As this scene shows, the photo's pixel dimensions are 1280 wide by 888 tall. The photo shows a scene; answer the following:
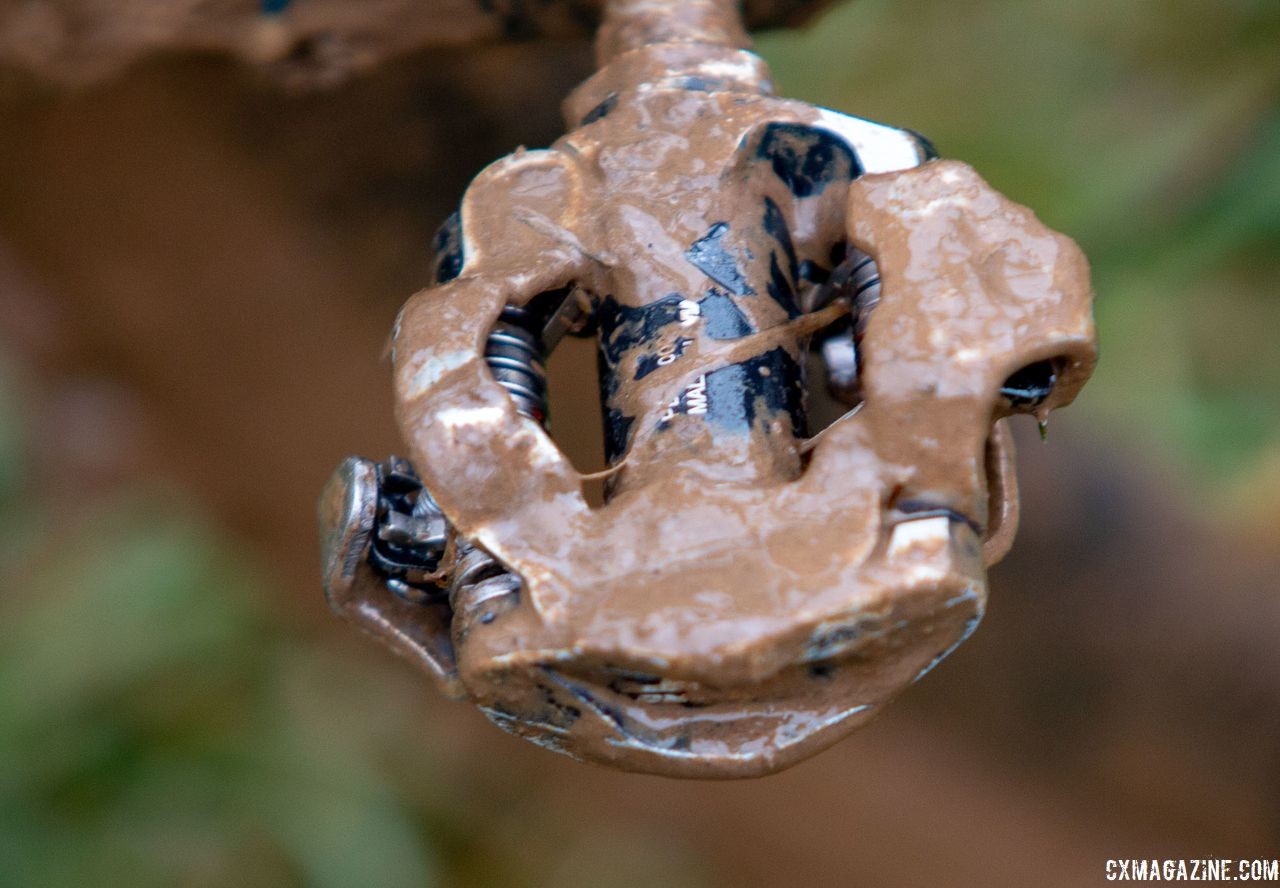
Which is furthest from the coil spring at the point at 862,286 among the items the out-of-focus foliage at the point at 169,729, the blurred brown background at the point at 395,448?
the out-of-focus foliage at the point at 169,729

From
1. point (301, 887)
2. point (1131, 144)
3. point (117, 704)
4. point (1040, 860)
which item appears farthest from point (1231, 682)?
point (117, 704)

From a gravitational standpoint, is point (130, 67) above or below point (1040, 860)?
above

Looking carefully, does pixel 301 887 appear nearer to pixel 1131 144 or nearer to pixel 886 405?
pixel 886 405

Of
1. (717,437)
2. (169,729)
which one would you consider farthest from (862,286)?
(169,729)

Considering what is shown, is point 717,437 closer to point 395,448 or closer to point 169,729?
point 395,448

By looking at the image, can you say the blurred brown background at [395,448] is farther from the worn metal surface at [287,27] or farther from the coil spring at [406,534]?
the coil spring at [406,534]

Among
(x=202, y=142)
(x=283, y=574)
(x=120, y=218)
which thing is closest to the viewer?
(x=202, y=142)

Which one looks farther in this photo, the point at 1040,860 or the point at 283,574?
the point at 283,574
